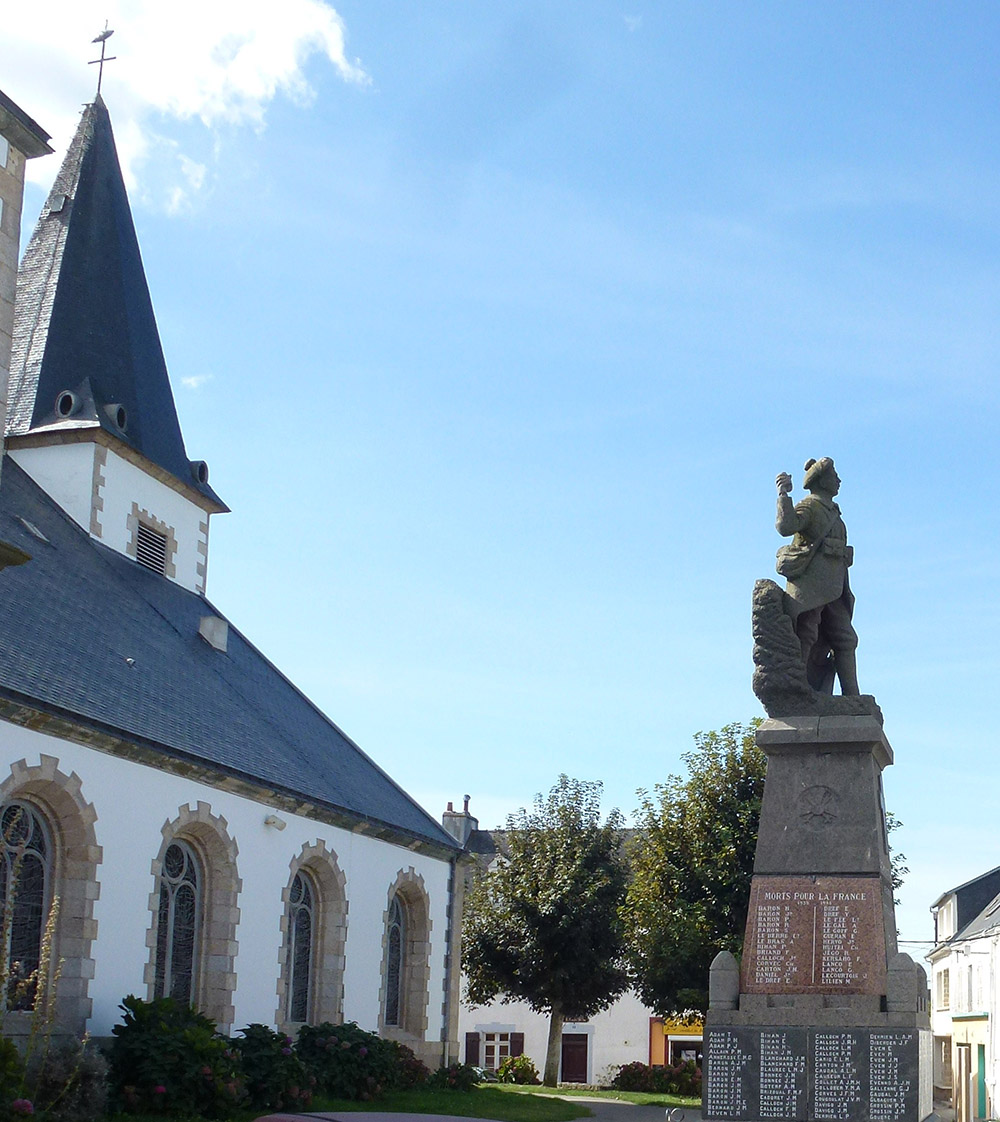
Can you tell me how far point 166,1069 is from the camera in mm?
14336

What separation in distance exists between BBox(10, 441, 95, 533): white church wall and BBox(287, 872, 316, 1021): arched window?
6443 mm

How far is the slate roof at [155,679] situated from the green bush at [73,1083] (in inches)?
127

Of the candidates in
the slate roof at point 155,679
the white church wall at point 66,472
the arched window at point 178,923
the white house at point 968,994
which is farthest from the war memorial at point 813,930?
the white house at point 968,994

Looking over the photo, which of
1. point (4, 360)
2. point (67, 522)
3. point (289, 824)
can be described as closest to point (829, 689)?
point (4, 360)

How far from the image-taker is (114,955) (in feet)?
49.7

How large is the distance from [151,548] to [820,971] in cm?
1634

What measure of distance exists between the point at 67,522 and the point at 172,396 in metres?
4.91

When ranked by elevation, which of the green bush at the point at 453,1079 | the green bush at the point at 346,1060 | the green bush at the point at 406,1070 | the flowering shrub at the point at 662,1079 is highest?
the green bush at the point at 346,1060

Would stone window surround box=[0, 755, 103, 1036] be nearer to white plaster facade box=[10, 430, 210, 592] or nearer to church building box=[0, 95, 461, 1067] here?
church building box=[0, 95, 461, 1067]

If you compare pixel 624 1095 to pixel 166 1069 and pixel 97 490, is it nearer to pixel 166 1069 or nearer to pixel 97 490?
pixel 166 1069

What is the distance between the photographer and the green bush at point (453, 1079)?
2184 cm

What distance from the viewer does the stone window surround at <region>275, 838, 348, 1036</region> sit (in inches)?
783

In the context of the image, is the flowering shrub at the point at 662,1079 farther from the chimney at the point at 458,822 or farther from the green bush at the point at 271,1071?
the green bush at the point at 271,1071

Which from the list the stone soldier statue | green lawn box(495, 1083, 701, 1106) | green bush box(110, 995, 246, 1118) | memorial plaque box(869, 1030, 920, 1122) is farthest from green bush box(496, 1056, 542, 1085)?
memorial plaque box(869, 1030, 920, 1122)
